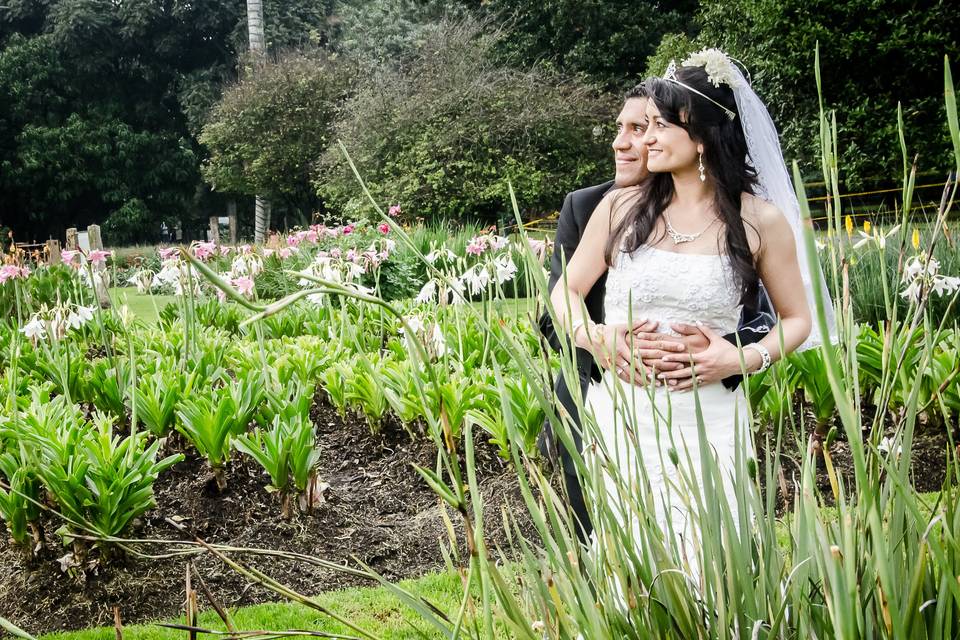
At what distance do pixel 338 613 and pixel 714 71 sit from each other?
199cm

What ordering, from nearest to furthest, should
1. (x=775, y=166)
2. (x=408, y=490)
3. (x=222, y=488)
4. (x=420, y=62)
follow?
(x=775, y=166) < (x=222, y=488) < (x=408, y=490) < (x=420, y=62)

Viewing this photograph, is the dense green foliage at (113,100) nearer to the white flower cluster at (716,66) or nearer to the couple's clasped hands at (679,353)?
the white flower cluster at (716,66)

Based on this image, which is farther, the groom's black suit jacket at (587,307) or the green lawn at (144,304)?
the green lawn at (144,304)

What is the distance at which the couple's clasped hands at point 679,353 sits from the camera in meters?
2.10

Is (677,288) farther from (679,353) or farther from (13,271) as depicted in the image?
(13,271)

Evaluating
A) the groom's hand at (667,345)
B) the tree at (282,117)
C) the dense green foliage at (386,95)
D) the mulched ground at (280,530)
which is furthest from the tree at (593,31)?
the groom's hand at (667,345)

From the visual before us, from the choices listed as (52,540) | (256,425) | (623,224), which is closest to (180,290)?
(256,425)

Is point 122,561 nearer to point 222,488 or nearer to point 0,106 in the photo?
point 222,488

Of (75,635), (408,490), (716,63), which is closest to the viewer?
(716,63)

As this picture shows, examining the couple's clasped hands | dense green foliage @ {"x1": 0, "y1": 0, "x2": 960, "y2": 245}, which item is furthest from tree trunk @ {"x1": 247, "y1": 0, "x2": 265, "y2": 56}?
the couple's clasped hands

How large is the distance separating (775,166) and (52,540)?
2.67 meters

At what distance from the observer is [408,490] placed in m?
3.75

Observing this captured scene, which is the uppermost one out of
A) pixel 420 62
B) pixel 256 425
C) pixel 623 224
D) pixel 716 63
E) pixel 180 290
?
pixel 420 62

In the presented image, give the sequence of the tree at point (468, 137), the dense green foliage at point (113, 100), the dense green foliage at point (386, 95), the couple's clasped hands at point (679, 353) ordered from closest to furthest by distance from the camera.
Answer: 1. the couple's clasped hands at point (679, 353)
2. the dense green foliage at point (386, 95)
3. the tree at point (468, 137)
4. the dense green foliage at point (113, 100)
